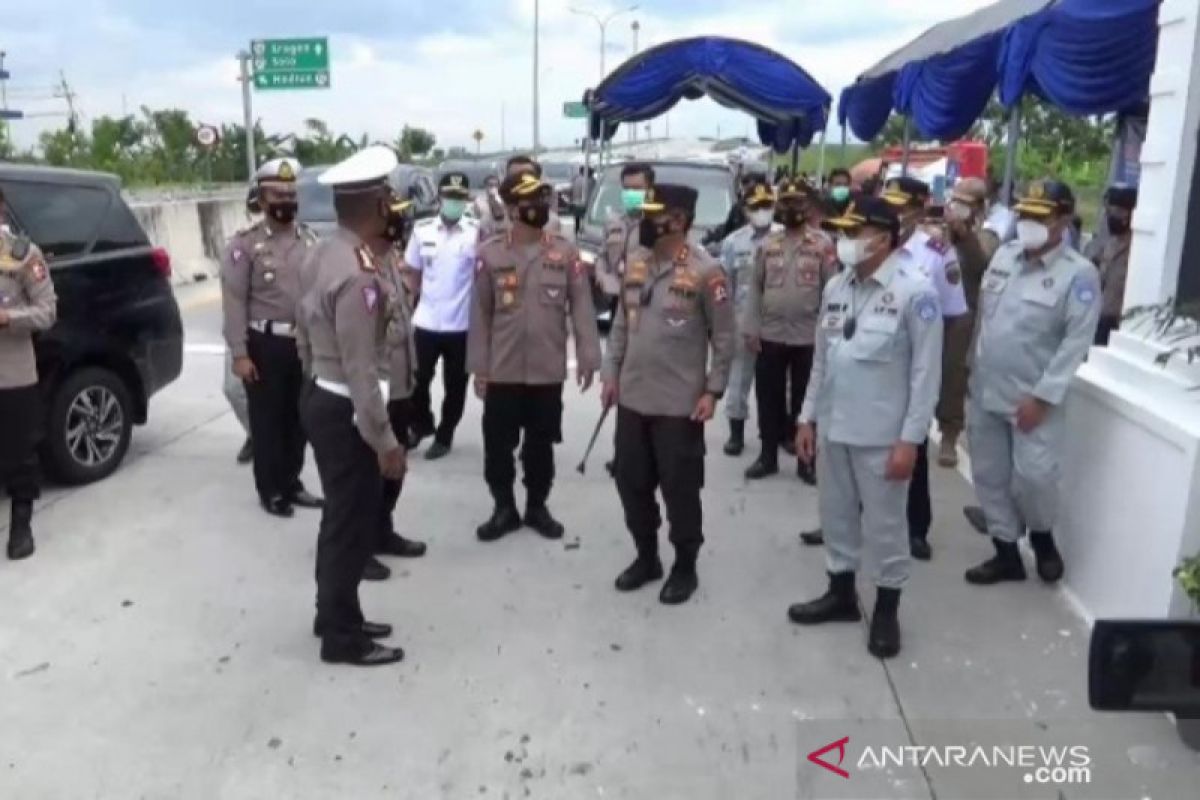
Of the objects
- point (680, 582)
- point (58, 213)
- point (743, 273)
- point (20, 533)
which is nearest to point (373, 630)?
point (680, 582)

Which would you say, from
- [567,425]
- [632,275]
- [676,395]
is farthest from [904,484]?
[567,425]

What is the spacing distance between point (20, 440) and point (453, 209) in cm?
251

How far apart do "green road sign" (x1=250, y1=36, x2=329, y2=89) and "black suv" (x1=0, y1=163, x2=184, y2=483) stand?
576 inches

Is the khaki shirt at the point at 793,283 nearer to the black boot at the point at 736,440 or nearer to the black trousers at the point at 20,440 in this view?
the black boot at the point at 736,440

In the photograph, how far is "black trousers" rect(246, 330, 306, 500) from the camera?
5.00 metres

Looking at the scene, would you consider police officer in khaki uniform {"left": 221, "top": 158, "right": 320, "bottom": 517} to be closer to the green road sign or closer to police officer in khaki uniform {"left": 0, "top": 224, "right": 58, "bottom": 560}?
police officer in khaki uniform {"left": 0, "top": 224, "right": 58, "bottom": 560}

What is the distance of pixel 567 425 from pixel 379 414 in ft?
12.3

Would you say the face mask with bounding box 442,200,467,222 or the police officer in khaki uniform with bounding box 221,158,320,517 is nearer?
the police officer in khaki uniform with bounding box 221,158,320,517

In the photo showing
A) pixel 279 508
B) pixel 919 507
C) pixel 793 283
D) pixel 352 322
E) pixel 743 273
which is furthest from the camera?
pixel 743 273

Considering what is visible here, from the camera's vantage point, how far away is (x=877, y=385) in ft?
12.2

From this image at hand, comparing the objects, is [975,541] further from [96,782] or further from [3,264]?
[3,264]

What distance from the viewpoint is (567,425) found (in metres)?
7.13

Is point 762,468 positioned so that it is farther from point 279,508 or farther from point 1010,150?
point 1010,150

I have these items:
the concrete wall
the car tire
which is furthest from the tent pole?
the concrete wall
